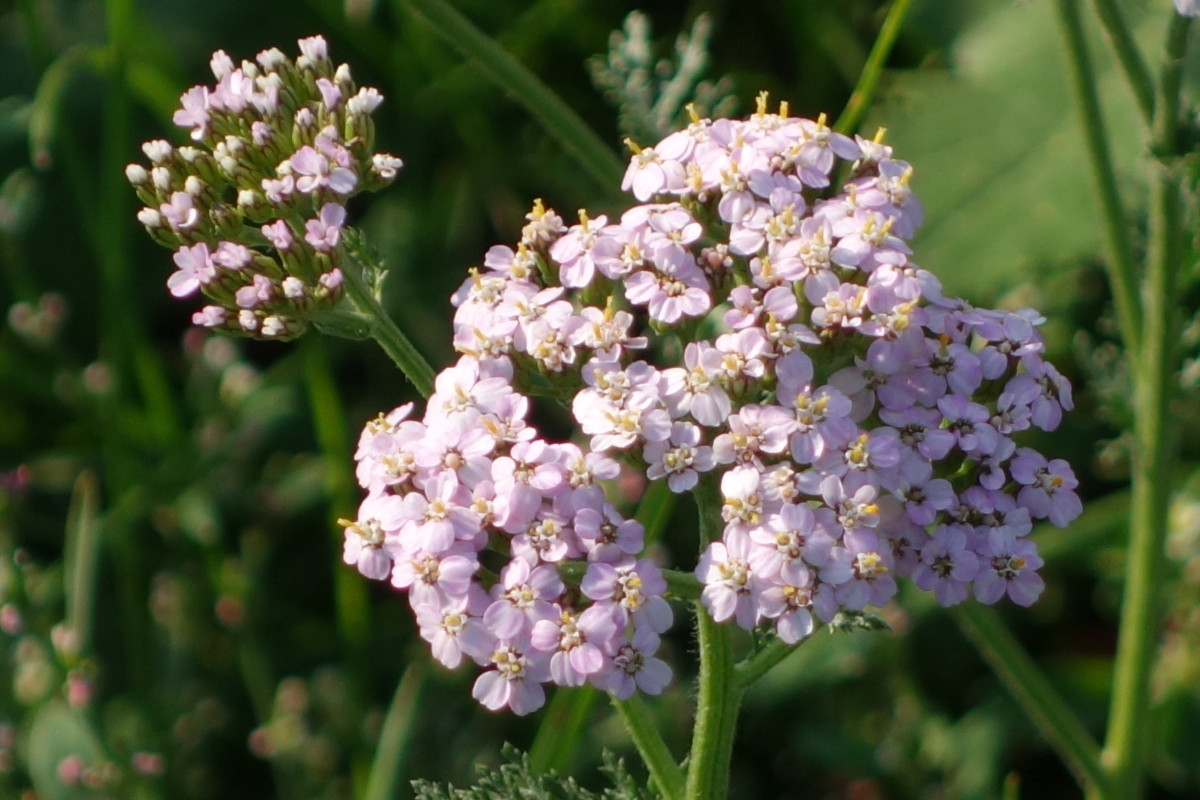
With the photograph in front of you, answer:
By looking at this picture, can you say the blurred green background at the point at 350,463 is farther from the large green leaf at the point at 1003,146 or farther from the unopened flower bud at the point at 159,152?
the unopened flower bud at the point at 159,152

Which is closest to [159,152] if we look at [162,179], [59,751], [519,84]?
[162,179]

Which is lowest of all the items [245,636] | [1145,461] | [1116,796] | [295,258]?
[245,636]

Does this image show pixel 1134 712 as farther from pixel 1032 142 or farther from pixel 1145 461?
pixel 1032 142

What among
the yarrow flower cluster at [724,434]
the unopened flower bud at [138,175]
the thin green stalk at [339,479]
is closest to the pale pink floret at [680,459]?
the yarrow flower cluster at [724,434]

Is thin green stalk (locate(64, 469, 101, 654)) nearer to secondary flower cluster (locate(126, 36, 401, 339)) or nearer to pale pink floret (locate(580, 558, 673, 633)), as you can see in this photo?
secondary flower cluster (locate(126, 36, 401, 339))

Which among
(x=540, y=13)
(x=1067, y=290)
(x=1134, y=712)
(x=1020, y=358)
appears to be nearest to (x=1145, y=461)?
(x=1134, y=712)

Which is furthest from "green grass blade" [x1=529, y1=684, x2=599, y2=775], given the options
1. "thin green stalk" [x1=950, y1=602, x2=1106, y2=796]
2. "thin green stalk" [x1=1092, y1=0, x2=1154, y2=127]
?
"thin green stalk" [x1=1092, y1=0, x2=1154, y2=127]
